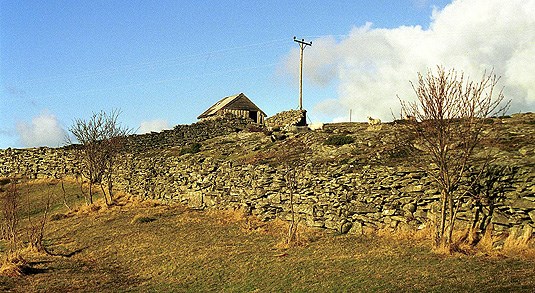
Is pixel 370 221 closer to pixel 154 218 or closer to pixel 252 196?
pixel 252 196

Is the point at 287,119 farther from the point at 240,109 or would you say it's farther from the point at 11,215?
the point at 11,215

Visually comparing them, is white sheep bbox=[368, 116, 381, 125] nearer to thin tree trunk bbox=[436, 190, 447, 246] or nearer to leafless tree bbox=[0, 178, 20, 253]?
thin tree trunk bbox=[436, 190, 447, 246]

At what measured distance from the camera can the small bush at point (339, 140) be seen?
1029 inches

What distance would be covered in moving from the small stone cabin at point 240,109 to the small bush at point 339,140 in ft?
73.6

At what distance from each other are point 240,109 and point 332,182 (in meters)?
30.0

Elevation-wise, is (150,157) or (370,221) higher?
(150,157)

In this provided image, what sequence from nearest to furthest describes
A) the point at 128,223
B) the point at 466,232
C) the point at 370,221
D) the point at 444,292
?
the point at 444,292, the point at 466,232, the point at 370,221, the point at 128,223

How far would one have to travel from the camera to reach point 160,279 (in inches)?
660

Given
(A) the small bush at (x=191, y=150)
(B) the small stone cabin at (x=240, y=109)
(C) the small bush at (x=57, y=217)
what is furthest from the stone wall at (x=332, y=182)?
(B) the small stone cabin at (x=240, y=109)

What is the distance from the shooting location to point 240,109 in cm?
4994

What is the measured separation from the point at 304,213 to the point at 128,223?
34.5 ft

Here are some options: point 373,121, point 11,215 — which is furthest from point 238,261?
point 373,121

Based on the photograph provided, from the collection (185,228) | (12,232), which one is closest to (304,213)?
(185,228)

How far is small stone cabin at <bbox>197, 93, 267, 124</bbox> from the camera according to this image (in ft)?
163
